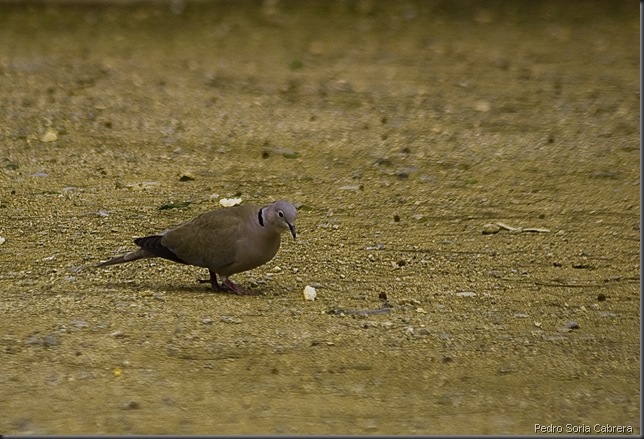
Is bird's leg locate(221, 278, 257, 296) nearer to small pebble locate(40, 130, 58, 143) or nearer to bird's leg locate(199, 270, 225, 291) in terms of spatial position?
bird's leg locate(199, 270, 225, 291)

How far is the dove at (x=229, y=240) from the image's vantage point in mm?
5527

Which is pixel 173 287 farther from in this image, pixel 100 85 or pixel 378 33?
pixel 378 33

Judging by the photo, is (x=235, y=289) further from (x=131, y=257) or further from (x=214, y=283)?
(x=131, y=257)

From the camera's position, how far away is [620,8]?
45.6 ft

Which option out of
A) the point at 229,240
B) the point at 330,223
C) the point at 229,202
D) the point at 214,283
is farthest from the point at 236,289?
the point at 229,202

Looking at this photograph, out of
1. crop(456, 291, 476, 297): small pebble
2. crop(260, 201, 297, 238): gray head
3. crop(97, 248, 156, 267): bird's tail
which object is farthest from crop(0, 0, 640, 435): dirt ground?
crop(260, 201, 297, 238): gray head

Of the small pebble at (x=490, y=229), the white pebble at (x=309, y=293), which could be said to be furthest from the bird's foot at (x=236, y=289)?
the small pebble at (x=490, y=229)

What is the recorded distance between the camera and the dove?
18.1 feet

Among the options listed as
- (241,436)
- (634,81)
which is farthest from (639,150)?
(241,436)

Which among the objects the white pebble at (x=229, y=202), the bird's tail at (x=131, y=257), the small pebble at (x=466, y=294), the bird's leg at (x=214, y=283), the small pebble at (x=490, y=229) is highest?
the bird's tail at (x=131, y=257)

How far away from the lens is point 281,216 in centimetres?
547

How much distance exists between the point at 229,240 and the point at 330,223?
139cm

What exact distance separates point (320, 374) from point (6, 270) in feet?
6.87

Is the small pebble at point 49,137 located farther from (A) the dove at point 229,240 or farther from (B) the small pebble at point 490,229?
(B) the small pebble at point 490,229
